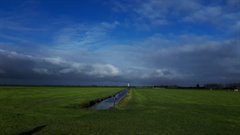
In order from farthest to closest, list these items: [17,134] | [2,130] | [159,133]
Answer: [159,133] < [2,130] < [17,134]

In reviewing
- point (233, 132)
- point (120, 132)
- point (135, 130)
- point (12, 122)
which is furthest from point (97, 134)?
point (233, 132)

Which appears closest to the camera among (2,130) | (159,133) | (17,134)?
(17,134)

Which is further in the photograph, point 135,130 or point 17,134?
point 135,130

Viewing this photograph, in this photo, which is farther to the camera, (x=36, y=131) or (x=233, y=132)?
(x=233, y=132)

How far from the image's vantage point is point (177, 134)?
19.5m

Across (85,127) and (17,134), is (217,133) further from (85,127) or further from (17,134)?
(17,134)


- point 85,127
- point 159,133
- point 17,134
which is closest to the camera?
point 17,134

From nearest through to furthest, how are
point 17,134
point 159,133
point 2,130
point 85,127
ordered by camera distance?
1. point 17,134
2. point 2,130
3. point 159,133
4. point 85,127

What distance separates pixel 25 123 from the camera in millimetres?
21859

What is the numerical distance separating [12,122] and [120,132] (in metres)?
8.44

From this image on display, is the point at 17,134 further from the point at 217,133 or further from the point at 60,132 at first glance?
the point at 217,133

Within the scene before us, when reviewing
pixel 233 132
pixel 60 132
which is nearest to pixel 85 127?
pixel 60 132

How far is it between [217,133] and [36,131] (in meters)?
12.1

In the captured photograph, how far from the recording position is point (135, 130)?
20328 millimetres
